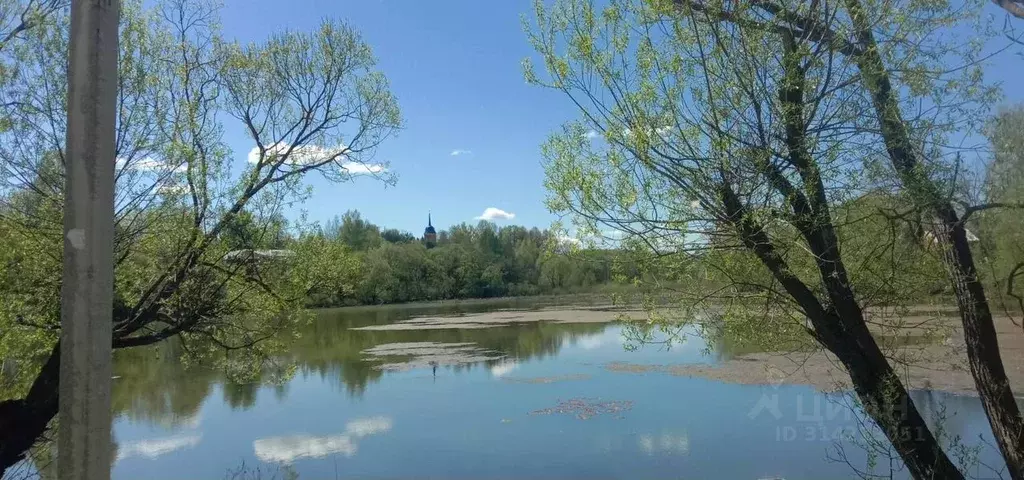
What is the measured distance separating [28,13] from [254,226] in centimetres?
229

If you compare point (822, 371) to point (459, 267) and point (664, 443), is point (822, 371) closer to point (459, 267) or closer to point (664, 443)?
point (664, 443)

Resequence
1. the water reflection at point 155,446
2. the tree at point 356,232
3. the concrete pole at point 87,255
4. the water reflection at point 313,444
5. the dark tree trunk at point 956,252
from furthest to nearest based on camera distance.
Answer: the tree at point 356,232, the water reflection at point 155,446, the water reflection at point 313,444, the dark tree trunk at point 956,252, the concrete pole at point 87,255

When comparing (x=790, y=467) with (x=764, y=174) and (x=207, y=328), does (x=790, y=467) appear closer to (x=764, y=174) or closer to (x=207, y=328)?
(x=764, y=174)

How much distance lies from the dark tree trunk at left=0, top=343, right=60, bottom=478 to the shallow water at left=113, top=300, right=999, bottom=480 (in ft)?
12.6

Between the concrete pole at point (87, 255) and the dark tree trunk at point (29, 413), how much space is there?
367cm

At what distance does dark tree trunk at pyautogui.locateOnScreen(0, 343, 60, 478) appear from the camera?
15.4ft

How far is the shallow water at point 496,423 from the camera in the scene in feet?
30.6

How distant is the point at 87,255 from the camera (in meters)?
1.72

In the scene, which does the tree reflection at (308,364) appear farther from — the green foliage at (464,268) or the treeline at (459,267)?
the green foliage at (464,268)

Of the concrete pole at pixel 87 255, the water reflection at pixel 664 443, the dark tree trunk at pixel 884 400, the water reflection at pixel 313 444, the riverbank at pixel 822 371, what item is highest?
the concrete pole at pixel 87 255

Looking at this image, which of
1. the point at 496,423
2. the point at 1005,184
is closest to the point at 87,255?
the point at 1005,184

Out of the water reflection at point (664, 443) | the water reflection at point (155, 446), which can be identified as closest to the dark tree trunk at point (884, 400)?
the water reflection at point (664, 443)

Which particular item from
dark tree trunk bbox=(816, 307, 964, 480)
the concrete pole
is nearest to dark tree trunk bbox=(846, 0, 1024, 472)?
dark tree trunk bbox=(816, 307, 964, 480)

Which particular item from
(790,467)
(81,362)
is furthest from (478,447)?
(81,362)
